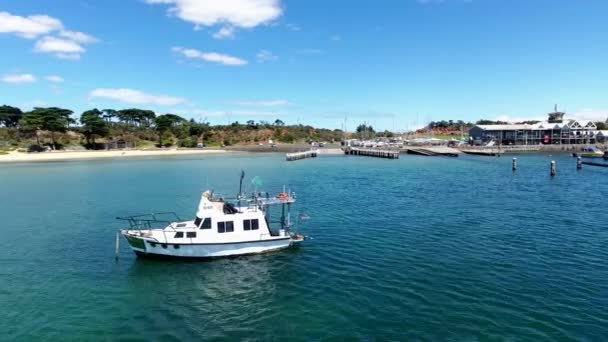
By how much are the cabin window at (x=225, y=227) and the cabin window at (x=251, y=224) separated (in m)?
0.97

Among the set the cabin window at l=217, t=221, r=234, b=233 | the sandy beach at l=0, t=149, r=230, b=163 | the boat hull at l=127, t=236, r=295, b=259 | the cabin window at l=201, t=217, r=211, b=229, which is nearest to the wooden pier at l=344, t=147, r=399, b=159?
the sandy beach at l=0, t=149, r=230, b=163

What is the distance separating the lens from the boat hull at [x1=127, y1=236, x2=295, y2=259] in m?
28.2

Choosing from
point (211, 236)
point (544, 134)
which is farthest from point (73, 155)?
point (544, 134)

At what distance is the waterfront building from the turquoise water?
137163 millimetres

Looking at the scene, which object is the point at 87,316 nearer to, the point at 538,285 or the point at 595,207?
the point at 538,285

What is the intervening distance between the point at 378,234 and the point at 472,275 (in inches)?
423

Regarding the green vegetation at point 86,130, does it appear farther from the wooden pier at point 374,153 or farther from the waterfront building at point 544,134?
the waterfront building at point 544,134

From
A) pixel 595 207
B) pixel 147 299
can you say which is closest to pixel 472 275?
pixel 147 299

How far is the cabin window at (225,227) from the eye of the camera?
93.8 ft

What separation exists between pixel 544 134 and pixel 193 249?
18428cm

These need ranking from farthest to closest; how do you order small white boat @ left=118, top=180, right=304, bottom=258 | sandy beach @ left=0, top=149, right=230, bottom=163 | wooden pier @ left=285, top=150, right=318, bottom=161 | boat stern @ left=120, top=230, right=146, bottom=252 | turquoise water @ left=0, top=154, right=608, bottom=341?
wooden pier @ left=285, top=150, right=318, bottom=161 → sandy beach @ left=0, top=149, right=230, bottom=163 → boat stern @ left=120, top=230, right=146, bottom=252 → small white boat @ left=118, top=180, right=304, bottom=258 → turquoise water @ left=0, top=154, right=608, bottom=341

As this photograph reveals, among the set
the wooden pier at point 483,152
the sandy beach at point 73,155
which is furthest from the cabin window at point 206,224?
the wooden pier at point 483,152

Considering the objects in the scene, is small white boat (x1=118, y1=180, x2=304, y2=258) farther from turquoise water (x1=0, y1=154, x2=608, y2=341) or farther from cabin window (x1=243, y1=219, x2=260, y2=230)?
turquoise water (x1=0, y1=154, x2=608, y2=341)

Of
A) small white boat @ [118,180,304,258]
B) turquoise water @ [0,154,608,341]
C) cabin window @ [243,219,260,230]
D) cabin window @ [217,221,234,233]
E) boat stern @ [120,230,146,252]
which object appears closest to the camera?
turquoise water @ [0,154,608,341]
